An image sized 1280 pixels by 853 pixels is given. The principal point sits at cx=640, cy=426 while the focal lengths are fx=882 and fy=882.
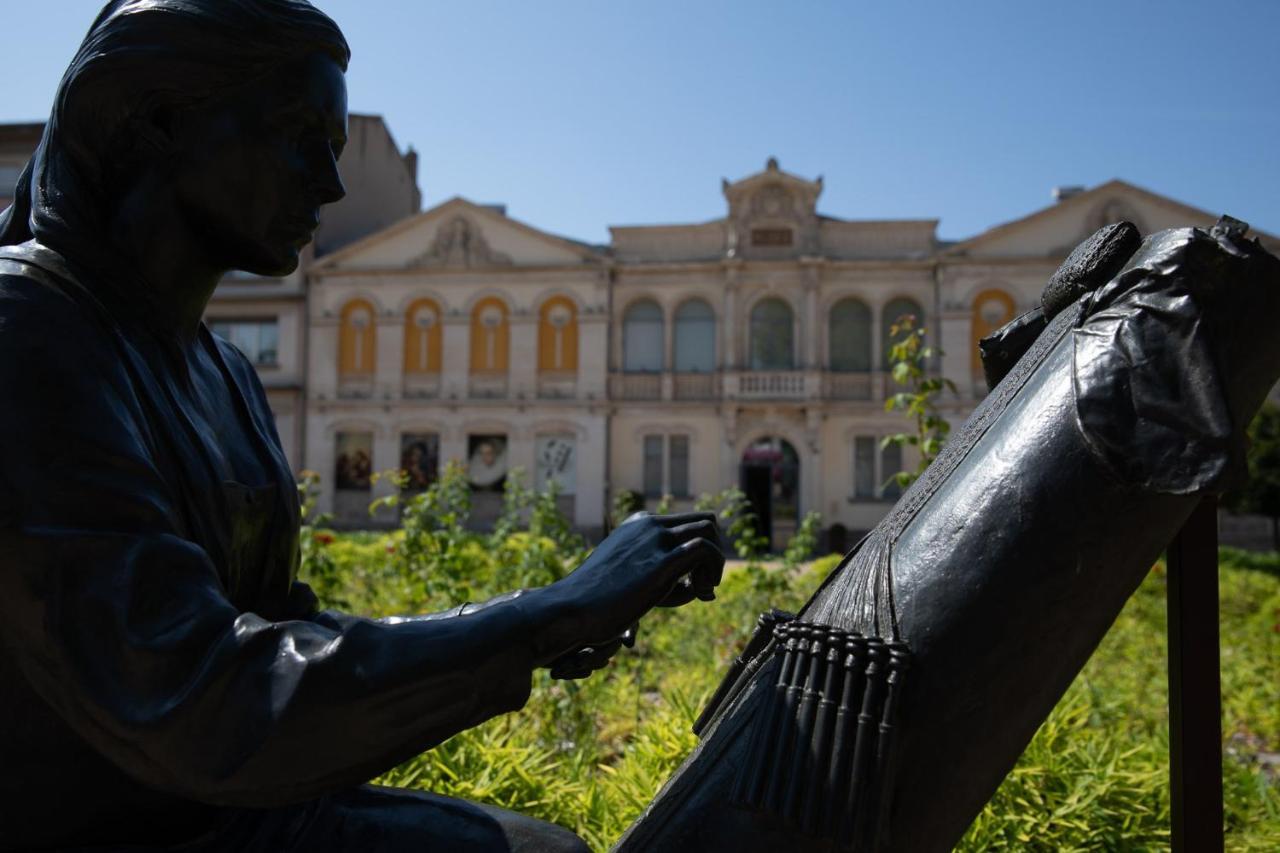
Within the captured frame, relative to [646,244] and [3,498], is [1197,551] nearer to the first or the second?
[3,498]

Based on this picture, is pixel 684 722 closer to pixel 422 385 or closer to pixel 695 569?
pixel 695 569

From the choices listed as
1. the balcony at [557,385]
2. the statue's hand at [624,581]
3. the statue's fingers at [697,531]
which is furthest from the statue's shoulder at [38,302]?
the balcony at [557,385]

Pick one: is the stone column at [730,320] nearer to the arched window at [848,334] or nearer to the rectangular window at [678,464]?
the rectangular window at [678,464]

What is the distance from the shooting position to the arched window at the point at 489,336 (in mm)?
24047

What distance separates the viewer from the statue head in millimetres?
1135

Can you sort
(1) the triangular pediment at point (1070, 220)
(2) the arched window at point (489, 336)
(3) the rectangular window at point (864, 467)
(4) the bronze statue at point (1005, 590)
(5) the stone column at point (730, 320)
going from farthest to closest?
(2) the arched window at point (489, 336)
(5) the stone column at point (730, 320)
(3) the rectangular window at point (864, 467)
(1) the triangular pediment at point (1070, 220)
(4) the bronze statue at point (1005, 590)

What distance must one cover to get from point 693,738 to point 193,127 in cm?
309

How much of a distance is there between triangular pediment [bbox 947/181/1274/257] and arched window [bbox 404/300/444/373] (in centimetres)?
1370

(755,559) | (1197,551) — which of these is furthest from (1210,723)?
(755,559)

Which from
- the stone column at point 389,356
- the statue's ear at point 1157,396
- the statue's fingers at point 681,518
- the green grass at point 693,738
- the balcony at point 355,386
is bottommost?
the green grass at point 693,738

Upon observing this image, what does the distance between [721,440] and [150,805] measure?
22248mm

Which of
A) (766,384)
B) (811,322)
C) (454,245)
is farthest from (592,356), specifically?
(811,322)

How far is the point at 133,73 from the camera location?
1133 mm

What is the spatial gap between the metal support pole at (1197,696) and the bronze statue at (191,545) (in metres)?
1.00
